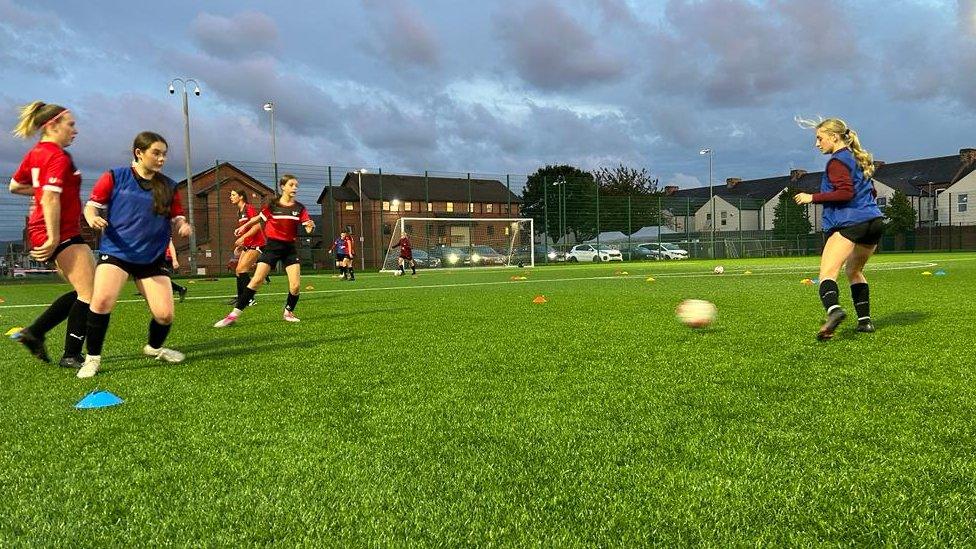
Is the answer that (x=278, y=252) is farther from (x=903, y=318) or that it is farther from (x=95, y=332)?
(x=903, y=318)

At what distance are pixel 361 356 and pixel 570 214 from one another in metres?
39.8

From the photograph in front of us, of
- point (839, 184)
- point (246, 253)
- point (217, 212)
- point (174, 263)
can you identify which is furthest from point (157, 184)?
point (217, 212)

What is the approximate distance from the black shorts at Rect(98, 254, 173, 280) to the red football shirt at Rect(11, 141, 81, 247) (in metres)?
0.35

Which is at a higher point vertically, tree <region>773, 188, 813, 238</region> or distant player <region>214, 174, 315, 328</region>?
tree <region>773, 188, 813, 238</region>

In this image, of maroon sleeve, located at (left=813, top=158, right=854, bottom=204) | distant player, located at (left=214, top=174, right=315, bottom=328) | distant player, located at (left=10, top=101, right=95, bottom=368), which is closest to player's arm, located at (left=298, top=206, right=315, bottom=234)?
distant player, located at (left=214, top=174, right=315, bottom=328)

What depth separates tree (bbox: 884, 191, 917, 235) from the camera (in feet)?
187

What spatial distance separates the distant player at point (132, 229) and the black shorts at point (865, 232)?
19.0ft

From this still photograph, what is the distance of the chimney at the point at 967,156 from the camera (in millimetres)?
64188

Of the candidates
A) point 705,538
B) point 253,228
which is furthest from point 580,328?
point 253,228

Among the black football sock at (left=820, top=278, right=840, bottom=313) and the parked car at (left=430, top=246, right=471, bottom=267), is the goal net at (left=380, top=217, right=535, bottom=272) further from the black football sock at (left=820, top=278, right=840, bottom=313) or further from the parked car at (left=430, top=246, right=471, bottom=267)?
the black football sock at (left=820, top=278, right=840, bottom=313)

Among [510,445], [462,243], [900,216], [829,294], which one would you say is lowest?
[510,445]

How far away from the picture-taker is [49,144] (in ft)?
15.0

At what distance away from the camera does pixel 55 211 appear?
4.41 metres

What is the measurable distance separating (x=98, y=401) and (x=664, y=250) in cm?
4793
